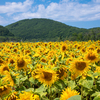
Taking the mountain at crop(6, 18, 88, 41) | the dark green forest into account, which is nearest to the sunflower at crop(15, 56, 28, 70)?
the dark green forest

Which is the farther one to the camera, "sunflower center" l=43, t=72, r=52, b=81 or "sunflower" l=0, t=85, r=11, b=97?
"sunflower center" l=43, t=72, r=52, b=81

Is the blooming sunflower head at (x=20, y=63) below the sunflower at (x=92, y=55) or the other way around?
below

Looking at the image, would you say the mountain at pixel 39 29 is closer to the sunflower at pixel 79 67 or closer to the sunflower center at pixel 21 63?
the sunflower center at pixel 21 63

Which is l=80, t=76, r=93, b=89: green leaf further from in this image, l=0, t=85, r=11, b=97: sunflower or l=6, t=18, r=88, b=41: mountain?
l=6, t=18, r=88, b=41: mountain

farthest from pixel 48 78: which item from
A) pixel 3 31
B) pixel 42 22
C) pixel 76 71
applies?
pixel 42 22

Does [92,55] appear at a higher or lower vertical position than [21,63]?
higher

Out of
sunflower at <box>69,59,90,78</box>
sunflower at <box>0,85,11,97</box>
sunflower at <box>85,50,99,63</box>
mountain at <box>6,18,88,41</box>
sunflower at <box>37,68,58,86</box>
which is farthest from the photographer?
mountain at <box>6,18,88,41</box>

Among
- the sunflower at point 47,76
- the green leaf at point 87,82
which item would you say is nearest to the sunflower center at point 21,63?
the sunflower at point 47,76

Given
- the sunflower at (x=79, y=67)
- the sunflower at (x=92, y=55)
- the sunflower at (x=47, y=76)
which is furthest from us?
the sunflower at (x=92, y=55)

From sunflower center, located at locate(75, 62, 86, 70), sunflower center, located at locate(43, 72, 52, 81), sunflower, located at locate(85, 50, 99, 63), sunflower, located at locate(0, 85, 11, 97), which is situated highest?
sunflower, located at locate(85, 50, 99, 63)

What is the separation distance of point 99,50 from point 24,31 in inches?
5740

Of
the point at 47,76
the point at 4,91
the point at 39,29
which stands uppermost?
the point at 39,29

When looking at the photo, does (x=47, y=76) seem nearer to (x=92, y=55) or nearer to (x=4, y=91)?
(x=4, y=91)

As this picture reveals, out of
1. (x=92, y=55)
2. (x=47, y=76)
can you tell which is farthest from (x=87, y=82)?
(x=92, y=55)
